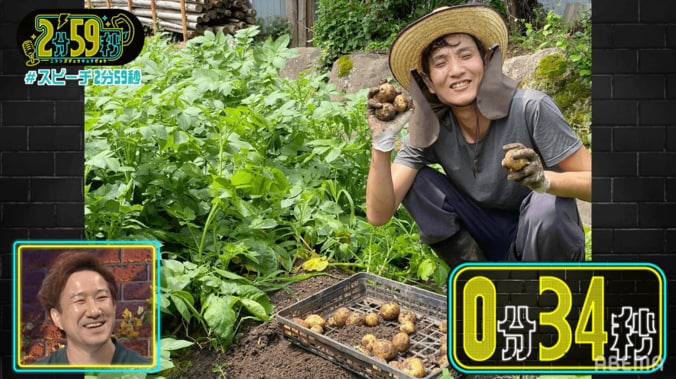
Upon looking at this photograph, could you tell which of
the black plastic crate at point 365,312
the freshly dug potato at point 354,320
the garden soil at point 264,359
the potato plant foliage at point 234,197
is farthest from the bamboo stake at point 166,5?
the freshly dug potato at point 354,320

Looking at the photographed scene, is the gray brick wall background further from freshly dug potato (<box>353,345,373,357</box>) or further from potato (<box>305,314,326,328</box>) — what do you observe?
potato (<box>305,314,326,328</box>)

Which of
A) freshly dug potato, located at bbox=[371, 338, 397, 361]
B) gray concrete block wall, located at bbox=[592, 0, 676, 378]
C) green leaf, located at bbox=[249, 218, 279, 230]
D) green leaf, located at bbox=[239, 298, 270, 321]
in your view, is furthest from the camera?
green leaf, located at bbox=[249, 218, 279, 230]

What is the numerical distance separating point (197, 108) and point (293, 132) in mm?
360

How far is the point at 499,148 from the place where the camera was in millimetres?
2510

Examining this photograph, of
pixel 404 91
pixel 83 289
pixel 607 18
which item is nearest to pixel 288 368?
pixel 83 289

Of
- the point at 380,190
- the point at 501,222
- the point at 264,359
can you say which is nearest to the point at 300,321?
the point at 264,359

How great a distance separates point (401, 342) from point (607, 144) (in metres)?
0.84

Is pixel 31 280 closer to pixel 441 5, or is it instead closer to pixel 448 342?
pixel 448 342

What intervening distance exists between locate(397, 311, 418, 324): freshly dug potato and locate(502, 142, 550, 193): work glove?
65 centimetres

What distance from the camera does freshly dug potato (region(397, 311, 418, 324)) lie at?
2852 millimetres

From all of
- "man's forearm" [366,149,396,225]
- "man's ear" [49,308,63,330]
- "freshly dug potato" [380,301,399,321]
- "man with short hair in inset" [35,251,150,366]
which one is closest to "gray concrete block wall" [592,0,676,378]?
"man's forearm" [366,149,396,225]

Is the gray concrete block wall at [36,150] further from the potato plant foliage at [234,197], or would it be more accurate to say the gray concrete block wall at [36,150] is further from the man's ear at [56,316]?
the potato plant foliage at [234,197]

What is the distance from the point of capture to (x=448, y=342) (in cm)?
244

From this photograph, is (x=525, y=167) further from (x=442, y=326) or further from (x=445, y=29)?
(x=442, y=326)
